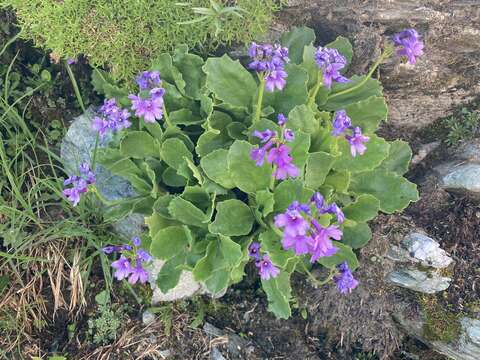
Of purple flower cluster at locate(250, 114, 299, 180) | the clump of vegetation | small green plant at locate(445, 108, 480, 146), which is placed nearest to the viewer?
purple flower cluster at locate(250, 114, 299, 180)

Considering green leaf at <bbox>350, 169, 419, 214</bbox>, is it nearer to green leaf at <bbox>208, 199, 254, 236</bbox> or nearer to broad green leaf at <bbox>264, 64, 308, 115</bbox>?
broad green leaf at <bbox>264, 64, 308, 115</bbox>

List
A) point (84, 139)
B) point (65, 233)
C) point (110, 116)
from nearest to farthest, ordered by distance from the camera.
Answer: point (110, 116) < point (65, 233) < point (84, 139)

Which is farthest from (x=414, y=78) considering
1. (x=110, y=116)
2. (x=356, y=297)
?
(x=110, y=116)

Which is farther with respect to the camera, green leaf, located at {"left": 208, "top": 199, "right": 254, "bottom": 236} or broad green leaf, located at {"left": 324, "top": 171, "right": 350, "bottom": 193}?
broad green leaf, located at {"left": 324, "top": 171, "right": 350, "bottom": 193}

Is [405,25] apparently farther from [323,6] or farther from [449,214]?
[449,214]

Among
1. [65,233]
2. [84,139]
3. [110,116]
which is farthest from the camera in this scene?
[84,139]

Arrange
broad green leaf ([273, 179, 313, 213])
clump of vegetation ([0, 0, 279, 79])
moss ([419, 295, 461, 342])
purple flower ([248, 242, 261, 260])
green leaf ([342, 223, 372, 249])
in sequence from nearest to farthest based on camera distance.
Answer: broad green leaf ([273, 179, 313, 213]), purple flower ([248, 242, 261, 260]), green leaf ([342, 223, 372, 249]), clump of vegetation ([0, 0, 279, 79]), moss ([419, 295, 461, 342])

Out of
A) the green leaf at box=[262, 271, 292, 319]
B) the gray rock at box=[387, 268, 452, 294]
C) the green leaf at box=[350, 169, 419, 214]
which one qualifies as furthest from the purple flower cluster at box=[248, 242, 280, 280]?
the gray rock at box=[387, 268, 452, 294]
